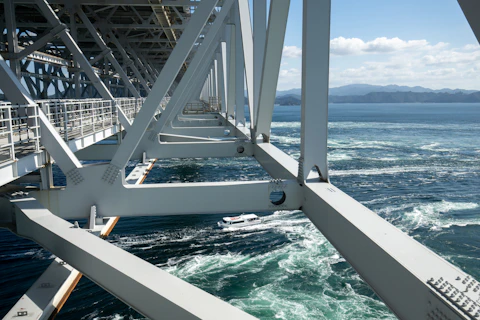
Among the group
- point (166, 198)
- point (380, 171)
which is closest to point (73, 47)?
point (166, 198)

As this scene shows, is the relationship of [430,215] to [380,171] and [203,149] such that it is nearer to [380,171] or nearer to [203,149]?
[380,171]

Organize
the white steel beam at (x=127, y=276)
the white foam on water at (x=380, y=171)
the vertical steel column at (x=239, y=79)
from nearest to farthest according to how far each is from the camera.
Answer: the white steel beam at (x=127, y=276)
the vertical steel column at (x=239, y=79)
the white foam on water at (x=380, y=171)

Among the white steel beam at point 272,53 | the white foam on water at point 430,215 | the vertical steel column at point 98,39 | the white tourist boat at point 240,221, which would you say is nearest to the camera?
the white steel beam at point 272,53

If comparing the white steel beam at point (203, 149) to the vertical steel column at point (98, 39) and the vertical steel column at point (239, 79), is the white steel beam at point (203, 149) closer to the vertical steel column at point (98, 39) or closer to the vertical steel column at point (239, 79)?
the vertical steel column at point (239, 79)

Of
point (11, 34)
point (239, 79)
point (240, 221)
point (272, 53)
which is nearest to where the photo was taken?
point (272, 53)

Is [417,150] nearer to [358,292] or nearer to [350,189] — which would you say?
[350,189]

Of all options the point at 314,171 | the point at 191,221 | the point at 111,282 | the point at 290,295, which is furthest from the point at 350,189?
the point at 111,282

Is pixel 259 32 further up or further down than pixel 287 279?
further up

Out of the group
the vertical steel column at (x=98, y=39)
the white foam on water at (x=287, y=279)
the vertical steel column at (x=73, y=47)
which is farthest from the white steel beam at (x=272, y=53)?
the vertical steel column at (x=98, y=39)
